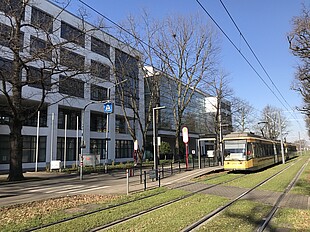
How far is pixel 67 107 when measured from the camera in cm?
3956

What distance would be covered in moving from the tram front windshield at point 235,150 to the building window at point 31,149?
2310cm

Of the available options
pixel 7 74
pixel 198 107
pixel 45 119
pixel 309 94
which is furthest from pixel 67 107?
pixel 198 107

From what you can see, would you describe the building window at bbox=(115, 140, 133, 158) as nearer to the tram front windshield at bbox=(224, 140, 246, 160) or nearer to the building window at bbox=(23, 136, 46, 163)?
the building window at bbox=(23, 136, 46, 163)

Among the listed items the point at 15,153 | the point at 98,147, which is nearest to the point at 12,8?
the point at 15,153

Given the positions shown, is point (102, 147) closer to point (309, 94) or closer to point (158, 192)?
point (309, 94)

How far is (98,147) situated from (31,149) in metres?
12.1

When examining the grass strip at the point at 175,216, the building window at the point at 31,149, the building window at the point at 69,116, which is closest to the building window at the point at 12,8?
the grass strip at the point at 175,216

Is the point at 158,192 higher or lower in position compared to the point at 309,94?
lower

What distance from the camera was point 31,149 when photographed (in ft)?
115

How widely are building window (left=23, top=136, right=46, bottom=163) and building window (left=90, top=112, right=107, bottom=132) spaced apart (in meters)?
9.96

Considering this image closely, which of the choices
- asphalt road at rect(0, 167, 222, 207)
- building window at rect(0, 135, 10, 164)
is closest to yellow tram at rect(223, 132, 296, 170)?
asphalt road at rect(0, 167, 222, 207)

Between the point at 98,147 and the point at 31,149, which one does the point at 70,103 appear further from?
the point at 98,147

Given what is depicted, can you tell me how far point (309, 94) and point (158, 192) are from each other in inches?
846

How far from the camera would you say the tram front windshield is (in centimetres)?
2273
